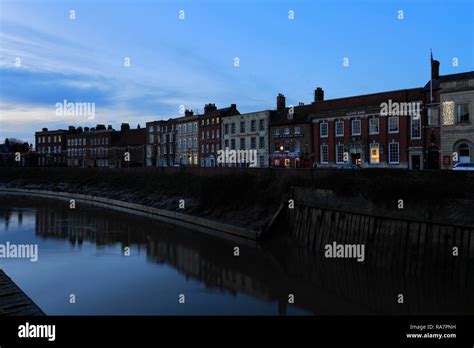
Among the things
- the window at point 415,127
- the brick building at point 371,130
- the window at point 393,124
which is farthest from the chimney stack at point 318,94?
the window at point 415,127

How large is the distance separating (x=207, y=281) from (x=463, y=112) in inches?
1153

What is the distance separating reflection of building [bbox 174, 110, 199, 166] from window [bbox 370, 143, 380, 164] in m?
38.9

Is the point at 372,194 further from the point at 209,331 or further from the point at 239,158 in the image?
the point at 239,158

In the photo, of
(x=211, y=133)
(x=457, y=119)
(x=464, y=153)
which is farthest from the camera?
(x=211, y=133)

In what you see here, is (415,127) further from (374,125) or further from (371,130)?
(371,130)

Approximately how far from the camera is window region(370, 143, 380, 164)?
157 feet

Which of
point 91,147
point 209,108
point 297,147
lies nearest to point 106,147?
point 91,147

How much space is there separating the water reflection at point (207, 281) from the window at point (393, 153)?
2159 centimetres

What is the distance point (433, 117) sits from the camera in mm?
42125

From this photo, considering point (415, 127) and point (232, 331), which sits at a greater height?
point (415, 127)

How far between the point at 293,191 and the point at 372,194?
27.6ft

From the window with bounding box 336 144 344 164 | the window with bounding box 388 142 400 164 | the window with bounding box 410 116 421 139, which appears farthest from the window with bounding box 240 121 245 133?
the window with bounding box 410 116 421 139

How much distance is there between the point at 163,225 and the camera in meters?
41.3

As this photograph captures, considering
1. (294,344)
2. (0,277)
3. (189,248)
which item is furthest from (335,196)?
(0,277)
